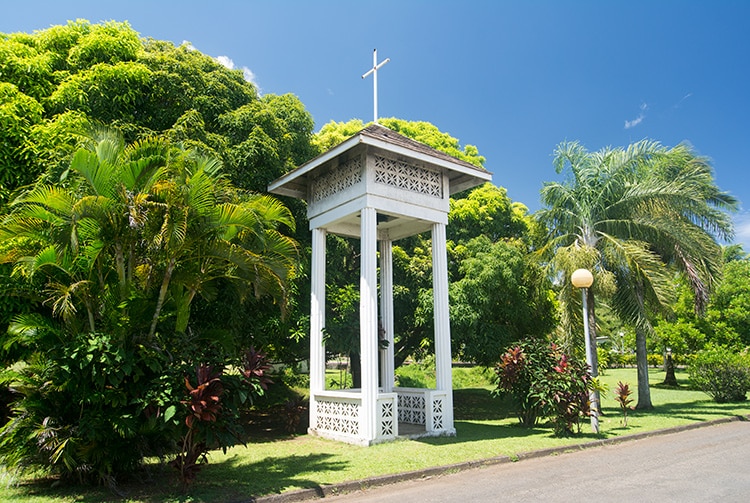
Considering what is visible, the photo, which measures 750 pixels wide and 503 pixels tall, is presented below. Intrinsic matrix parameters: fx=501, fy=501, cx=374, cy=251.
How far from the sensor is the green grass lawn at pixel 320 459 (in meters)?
6.76

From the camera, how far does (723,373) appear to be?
18.5 m

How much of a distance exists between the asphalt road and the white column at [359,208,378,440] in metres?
2.55

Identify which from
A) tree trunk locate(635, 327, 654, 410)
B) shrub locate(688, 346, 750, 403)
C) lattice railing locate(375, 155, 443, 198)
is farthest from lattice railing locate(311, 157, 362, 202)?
shrub locate(688, 346, 750, 403)

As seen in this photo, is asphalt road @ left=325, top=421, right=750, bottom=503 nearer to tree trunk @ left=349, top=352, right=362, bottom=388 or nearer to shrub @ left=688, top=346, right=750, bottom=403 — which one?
tree trunk @ left=349, top=352, right=362, bottom=388

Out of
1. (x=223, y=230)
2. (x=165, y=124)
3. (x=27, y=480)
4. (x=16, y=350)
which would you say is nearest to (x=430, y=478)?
(x=223, y=230)

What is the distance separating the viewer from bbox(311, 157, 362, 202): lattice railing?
11.3m

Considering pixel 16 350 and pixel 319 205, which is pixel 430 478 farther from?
pixel 16 350

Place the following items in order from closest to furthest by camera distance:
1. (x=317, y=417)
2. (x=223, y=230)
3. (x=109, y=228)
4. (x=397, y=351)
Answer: (x=109, y=228) → (x=223, y=230) → (x=317, y=417) → (x=397, y=351)

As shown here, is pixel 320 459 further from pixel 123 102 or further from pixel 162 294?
pixel 123 102

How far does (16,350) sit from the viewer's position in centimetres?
934

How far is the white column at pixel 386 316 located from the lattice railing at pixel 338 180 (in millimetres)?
2462

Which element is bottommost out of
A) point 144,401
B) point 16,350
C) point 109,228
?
point 144,401

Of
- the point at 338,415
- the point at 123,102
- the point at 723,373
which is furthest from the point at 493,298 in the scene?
the point at 123,102

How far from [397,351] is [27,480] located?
13.0 meters
